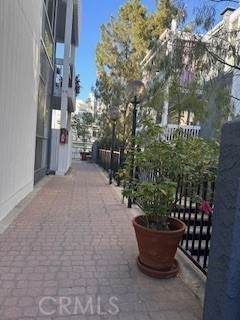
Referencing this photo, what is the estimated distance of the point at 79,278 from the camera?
2.79 meters

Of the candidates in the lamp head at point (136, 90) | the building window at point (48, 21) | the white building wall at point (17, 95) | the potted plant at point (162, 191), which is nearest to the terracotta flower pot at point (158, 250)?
the potted plant at point (162, 191)

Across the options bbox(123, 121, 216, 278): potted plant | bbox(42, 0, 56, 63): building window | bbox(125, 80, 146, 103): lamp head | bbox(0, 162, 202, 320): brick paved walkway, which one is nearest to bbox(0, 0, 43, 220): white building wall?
bbox(0, 162, 202, 320): brick paved walkway

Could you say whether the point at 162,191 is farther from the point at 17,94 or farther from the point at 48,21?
the point at 48,21

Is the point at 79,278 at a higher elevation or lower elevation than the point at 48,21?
lower

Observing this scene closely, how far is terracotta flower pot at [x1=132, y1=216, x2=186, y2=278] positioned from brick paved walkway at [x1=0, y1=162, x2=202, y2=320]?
9cm

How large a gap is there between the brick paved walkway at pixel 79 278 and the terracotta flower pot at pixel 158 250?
0.31 feet

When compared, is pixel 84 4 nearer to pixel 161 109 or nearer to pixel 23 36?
pixel 161 109

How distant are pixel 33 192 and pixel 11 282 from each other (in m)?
4.76

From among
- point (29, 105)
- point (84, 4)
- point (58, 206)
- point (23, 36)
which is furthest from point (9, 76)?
point (84, 4)

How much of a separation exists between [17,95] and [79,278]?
378cm

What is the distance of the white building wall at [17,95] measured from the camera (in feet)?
14.5

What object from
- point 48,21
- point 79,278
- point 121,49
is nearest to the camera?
point 79,278

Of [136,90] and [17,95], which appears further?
[136,90]

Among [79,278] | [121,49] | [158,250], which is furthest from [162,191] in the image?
[121,49]
